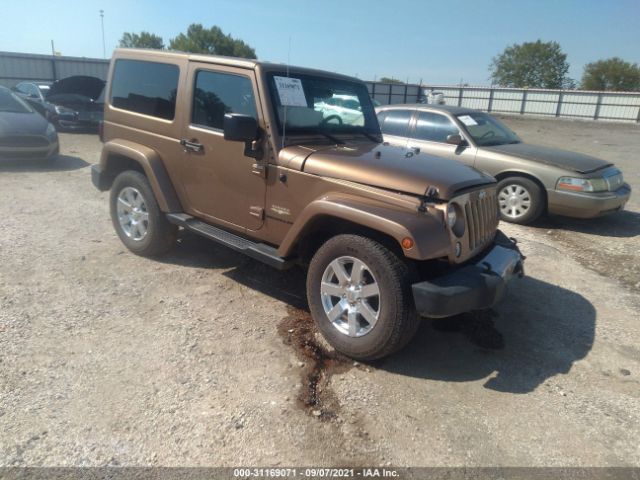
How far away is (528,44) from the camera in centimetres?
8331

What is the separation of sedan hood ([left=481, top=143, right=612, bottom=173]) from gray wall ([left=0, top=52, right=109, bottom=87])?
74.7 feet

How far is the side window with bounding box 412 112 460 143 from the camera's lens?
7.69 metres

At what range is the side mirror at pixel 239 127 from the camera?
3.50 meters

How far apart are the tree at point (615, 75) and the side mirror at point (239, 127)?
264ft

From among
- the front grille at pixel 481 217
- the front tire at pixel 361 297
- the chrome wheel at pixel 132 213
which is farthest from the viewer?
the chrome wheel at pixel 132 213

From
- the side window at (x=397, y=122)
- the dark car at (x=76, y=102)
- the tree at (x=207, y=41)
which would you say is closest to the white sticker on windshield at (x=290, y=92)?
the side window at (x=397, y=122)

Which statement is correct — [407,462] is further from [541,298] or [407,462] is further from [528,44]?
[528,44]

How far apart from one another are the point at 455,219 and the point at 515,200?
4432mm

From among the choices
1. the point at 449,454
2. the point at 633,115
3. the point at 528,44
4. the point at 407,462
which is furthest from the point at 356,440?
the point at 528,44

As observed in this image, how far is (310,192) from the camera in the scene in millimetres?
3592

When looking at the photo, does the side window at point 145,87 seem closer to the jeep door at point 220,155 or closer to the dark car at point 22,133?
the jeep door at point 220,155

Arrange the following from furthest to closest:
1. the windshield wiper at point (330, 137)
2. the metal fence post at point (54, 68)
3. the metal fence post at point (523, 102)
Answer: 1. the metal fence post at point (523, 102)
2. the metal fence post at point (54, 68)
3. the windshield wiper at point (330, 137)

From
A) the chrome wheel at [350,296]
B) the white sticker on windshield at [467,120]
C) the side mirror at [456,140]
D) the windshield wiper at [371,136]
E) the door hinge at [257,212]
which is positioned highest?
the white sticker on windshield at [467,120]

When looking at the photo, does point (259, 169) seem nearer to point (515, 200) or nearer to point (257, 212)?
point (257, 212)
